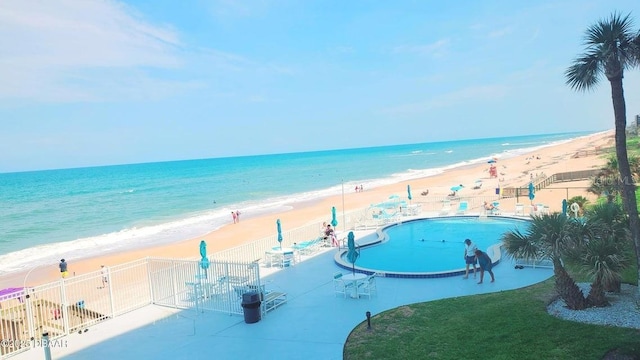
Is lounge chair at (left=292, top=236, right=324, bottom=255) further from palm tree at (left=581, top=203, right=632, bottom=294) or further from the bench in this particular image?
palm tree at (left=581, top=203, right=632, bottom=294)

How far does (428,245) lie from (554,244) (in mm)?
10172

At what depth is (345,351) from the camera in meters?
7.66

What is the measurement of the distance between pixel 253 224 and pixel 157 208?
18.3 meters

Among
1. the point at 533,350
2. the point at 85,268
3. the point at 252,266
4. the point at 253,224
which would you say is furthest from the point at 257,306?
the point at 253,224

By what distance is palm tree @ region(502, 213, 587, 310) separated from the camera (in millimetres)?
7852

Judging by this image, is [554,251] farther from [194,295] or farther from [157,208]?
[157,208]

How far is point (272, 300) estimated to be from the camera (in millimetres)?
10500

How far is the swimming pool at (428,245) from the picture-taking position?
14367mm

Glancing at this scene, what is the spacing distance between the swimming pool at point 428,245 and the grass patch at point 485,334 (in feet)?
11.4

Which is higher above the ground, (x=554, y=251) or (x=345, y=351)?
(x=554, y=251)

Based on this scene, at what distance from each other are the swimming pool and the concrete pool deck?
1.52m

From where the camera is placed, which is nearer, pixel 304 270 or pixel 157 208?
pixel 304 270

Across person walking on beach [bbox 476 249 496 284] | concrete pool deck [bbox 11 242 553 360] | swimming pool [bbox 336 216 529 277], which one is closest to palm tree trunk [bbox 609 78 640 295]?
concrete pool deck [bbox 11 242 553 360]

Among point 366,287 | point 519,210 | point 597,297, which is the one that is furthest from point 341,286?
point 519,210
